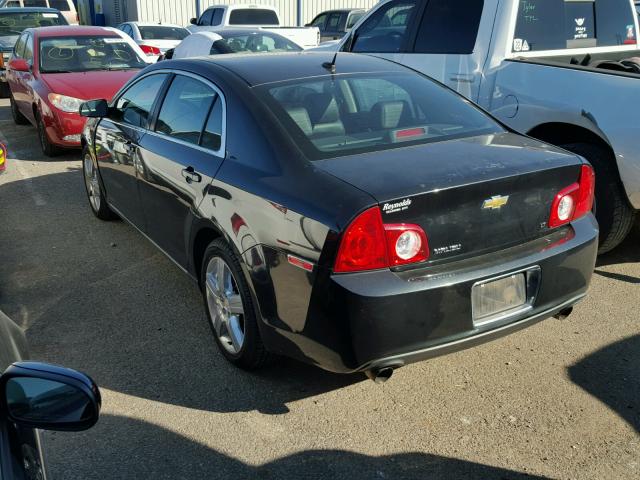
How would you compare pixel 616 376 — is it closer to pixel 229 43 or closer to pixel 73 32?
pixel 73 32

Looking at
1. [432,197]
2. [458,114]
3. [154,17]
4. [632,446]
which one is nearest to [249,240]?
[432,197]

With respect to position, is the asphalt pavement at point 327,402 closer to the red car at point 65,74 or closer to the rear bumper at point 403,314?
the rear bumper at point 403,314

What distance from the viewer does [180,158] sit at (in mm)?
4016

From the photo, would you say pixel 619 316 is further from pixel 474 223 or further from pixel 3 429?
pixel 3 429

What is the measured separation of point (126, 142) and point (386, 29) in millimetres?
3091

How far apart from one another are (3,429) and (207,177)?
2285 millimetres

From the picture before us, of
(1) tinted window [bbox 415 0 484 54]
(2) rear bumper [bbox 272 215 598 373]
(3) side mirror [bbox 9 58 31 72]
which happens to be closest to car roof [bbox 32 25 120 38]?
(3) side mirror [bbox 9 58 31 72]

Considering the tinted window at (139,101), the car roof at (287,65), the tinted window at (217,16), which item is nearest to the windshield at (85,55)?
the tinted window at (139,101)

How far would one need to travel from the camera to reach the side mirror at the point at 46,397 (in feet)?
4.99

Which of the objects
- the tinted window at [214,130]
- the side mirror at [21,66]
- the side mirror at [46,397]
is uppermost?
the tinted window at [214,130]

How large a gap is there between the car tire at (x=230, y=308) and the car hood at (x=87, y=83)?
5573 mm

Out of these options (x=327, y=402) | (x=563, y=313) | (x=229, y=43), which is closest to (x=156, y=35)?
(x=229, y=43)

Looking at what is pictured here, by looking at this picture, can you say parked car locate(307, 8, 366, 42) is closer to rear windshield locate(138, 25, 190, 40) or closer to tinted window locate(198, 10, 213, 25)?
tinted window locate(198, 10, 213, 25)

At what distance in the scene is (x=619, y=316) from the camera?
4.27m
